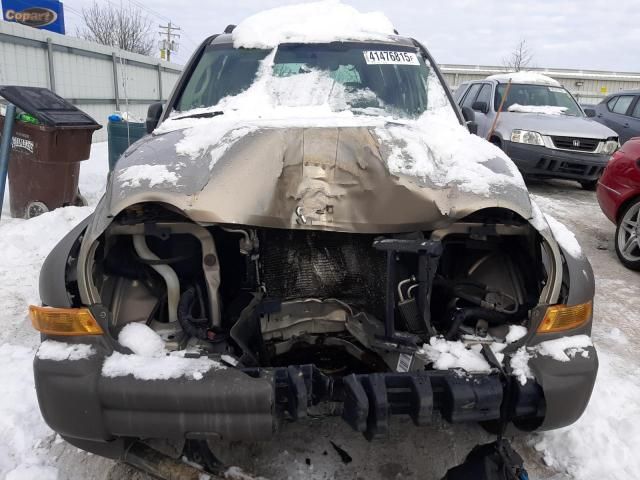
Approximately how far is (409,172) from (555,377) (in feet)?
3.31

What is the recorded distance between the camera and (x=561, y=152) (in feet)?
27.1

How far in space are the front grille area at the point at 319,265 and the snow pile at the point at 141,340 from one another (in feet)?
1.88

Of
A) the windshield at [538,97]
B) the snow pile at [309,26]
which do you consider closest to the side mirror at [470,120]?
the snow pile at [309,26]

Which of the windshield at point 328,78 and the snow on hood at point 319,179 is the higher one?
the windshield at point 328,78

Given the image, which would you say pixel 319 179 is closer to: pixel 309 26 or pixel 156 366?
pixel 156 366

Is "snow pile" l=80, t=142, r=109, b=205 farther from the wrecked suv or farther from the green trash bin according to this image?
the wrecked suv

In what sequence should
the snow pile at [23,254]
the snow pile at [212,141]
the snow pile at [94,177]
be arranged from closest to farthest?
the snow pile at [212,141], the snow pile at [23,254], the snow pile at [94,177]

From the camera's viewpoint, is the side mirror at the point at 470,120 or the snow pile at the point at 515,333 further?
the side mirror at the point at 470,120

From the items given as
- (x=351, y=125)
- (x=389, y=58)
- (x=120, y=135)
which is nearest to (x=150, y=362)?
(x=351, y=125)

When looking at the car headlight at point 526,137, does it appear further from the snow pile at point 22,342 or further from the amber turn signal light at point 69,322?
the amber turn signal light at point 69,322

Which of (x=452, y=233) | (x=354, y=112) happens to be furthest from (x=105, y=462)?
(x=354, y=112)

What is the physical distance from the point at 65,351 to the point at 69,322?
0.37 feet

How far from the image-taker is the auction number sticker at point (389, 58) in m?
3.64

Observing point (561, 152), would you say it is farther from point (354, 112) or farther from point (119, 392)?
point (119, 392)
